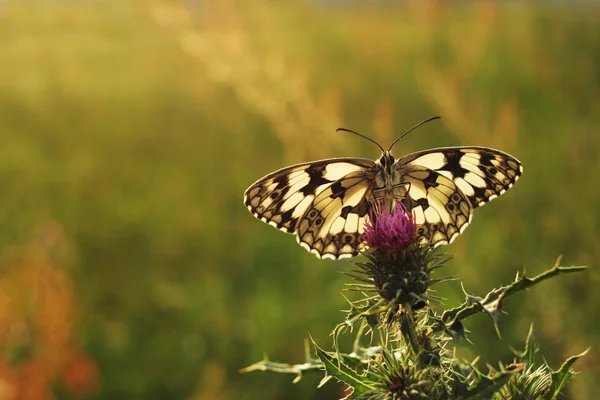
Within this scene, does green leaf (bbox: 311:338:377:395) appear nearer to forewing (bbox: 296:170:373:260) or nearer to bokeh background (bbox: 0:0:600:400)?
forewing (bbox: 296:170:373:260)

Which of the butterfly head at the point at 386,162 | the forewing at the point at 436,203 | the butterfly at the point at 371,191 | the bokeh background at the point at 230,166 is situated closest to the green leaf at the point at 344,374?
the butterfly at the point at 371,191

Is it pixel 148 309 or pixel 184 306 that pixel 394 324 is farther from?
pixel 148 309

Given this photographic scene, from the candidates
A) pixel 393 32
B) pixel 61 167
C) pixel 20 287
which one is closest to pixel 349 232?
pixel 20 287

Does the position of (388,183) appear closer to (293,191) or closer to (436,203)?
(436,203)

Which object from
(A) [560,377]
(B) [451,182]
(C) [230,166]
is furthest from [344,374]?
(C) [230,166]

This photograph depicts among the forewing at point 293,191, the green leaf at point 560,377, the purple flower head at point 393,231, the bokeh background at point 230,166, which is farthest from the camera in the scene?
the bokeh background at point 230,166

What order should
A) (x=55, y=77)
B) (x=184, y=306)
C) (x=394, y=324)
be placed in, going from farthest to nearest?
(x=55, y=77), (x=184, y=306), (x=394, y=324)

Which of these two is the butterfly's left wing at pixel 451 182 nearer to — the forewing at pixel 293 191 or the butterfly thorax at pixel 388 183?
the butterfly thorax at pixel 388 183
